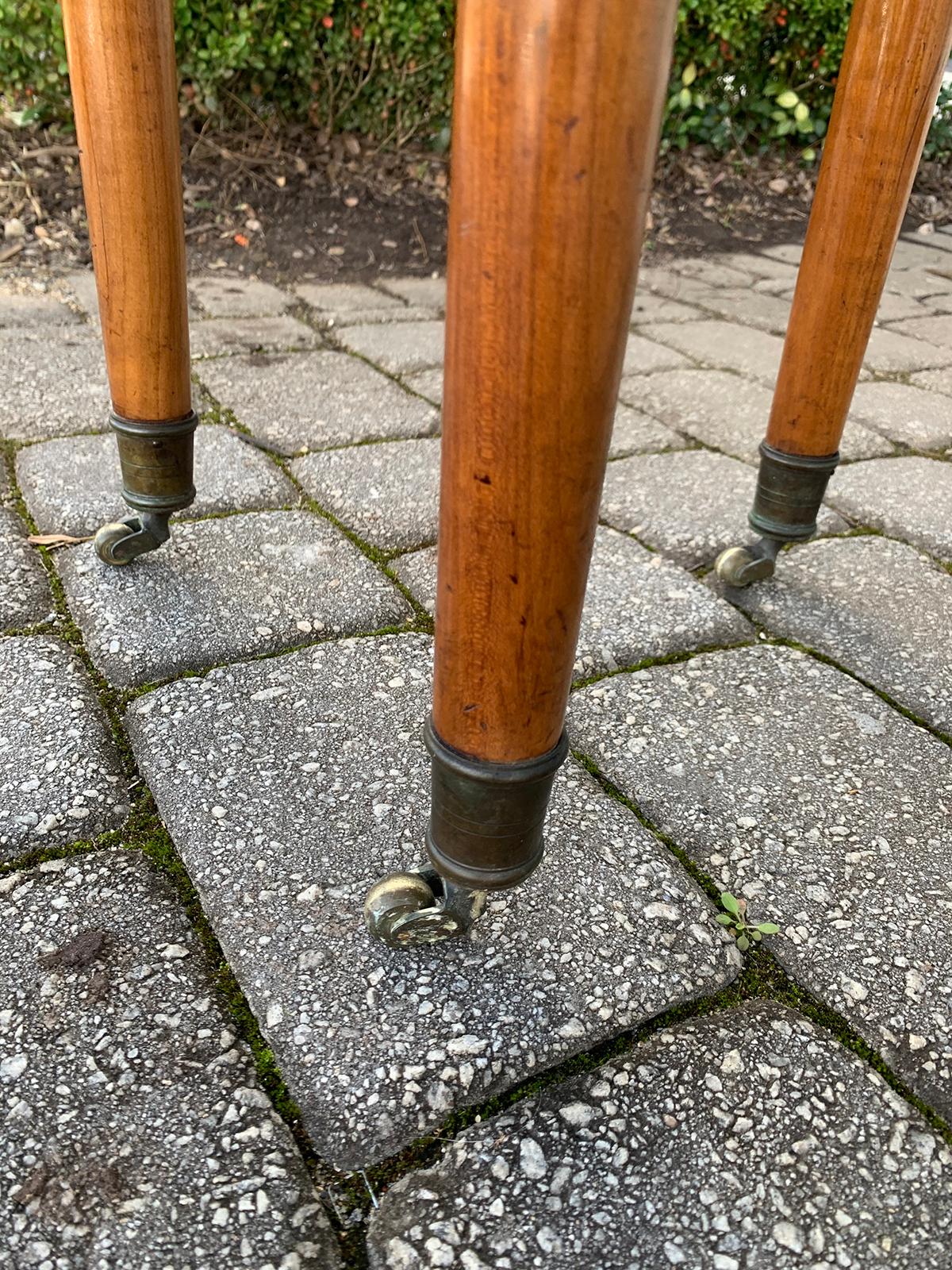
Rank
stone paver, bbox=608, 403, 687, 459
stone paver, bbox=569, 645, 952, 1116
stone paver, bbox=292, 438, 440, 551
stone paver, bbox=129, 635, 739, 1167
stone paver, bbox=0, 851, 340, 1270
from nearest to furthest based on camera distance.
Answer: stone paver, bbox=0, 851, 340, 1270 < stone paver, bbox=129, 635, 739, 1167 < stone paver, bbox=569, 645, 952, 1116 < stone paver, bbox=292, 438, 440, 551 < stone paver, bbox=608, 403, 687, 459

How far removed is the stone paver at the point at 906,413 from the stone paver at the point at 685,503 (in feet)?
1.30

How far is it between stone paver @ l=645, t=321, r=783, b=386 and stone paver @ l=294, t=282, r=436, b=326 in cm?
72

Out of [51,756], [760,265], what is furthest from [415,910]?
[760,265]

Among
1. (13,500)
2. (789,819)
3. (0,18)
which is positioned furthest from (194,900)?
(0,18)

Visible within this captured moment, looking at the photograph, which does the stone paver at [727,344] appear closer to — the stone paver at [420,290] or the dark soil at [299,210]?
the stone paver at [420,290]

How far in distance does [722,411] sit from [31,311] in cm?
179

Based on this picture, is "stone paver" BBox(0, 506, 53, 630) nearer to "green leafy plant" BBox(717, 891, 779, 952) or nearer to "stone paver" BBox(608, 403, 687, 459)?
"green leafy plant" BBox(717, 891, 779, 952)

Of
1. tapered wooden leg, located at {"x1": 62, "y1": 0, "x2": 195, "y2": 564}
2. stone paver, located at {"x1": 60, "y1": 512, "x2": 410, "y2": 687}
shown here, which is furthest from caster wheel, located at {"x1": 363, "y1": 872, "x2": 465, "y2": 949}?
tapered wooden leg, located at {"x1": 62, "y1": 0, "x2": 195, "y2": 564}

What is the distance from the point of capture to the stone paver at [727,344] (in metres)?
2.59

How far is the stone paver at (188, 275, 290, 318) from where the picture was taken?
2738 mm

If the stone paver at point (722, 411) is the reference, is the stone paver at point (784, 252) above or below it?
below

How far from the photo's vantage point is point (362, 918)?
0.92 m

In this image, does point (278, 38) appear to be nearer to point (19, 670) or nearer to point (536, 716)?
point (19, 670)

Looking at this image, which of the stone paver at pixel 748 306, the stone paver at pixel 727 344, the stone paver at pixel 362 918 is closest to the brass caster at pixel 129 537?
the stone paver at pixel 362 918
